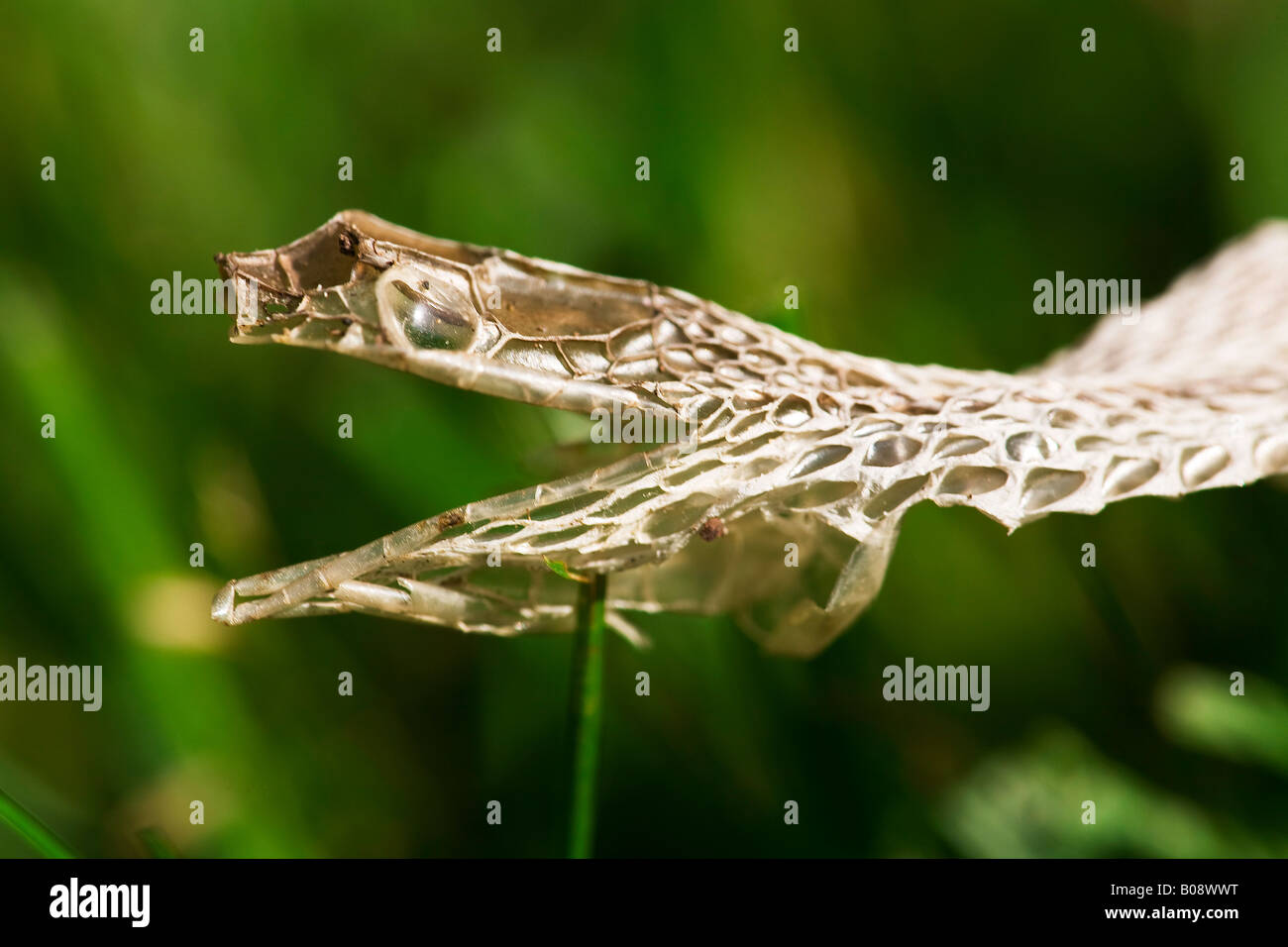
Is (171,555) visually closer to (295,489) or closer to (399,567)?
(295,489)

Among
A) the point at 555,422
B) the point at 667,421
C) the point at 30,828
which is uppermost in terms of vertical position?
the point at 555,422

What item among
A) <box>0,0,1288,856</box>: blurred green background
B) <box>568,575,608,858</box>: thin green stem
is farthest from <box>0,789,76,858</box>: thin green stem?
<box>568,575,608,858</box>: thin green stem

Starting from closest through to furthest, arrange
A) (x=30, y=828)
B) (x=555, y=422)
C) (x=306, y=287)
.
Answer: (x=306, y=287) < (x=30, y=828) < (x=555, y=422)

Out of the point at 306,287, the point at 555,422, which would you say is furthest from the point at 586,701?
the point at 555,422

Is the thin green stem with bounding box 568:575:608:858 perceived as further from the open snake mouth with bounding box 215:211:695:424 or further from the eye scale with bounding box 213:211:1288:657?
the open snake mouth with bounding box 215:211:695:424

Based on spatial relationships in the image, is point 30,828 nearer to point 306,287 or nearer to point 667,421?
point 306,287

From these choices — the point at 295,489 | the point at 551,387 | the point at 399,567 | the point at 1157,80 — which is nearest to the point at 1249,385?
the point at 551,387
